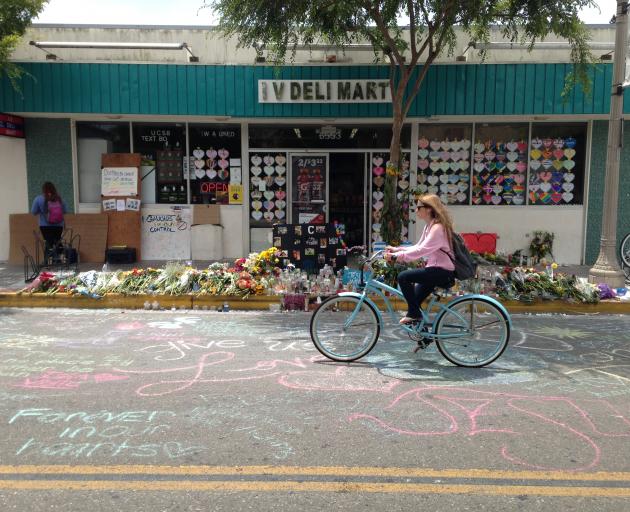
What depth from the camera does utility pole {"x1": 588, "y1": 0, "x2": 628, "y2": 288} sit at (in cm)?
922

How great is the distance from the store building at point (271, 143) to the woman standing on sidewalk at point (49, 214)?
138 centimetres

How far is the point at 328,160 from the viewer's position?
42.3ft

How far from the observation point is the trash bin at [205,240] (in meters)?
12.8

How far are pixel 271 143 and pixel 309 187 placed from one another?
1322mm

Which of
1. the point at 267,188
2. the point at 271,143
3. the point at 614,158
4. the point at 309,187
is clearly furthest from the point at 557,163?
the point at 267,188

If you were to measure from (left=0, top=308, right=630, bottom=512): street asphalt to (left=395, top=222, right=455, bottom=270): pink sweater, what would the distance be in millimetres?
1063

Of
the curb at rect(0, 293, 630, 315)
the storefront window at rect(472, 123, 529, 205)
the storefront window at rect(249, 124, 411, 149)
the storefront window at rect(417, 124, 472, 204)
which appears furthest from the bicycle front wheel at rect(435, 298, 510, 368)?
the storefront window at rect(249, 124, 411, 149)

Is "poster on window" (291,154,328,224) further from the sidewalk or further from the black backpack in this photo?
the black backpack

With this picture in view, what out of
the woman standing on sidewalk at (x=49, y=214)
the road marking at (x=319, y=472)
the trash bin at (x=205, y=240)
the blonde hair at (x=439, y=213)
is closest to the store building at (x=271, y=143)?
the trash bin at (x=205, y=240)

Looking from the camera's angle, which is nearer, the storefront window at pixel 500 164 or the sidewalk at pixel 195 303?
the sidewalk at pixel 195 303

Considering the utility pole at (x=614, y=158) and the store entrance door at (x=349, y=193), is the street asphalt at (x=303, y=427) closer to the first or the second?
the utility pole at (x=614, y=158)

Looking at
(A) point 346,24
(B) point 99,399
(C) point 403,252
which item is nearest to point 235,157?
(A) point 346,24

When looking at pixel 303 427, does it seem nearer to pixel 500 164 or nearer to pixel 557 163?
pixel 500 164

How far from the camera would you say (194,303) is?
8750 millimetres
